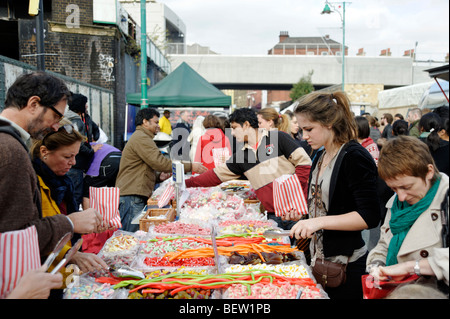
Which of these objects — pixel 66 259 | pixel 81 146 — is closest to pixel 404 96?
pixel 81 146

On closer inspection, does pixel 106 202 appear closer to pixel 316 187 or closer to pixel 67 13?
pixel 316 187

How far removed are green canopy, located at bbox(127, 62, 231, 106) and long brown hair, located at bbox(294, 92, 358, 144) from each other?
7412 millimetres

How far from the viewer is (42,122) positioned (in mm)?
1861

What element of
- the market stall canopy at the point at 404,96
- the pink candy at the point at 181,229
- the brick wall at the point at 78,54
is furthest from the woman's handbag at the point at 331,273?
the market stall canopy at the point at 404,96

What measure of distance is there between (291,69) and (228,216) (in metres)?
31.9

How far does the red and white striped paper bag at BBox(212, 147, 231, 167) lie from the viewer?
248 inches

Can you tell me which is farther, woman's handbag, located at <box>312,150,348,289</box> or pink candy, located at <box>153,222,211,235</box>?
pink candy, located at <box>153,222,211,235</box>

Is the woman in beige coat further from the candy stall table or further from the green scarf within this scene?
the candy stall table

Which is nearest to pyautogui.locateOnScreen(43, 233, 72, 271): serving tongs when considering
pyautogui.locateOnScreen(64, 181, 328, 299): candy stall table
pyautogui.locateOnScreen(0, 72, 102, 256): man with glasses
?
pyautogui.locateOnScreen(0, 72, 102, 256): man with glasses

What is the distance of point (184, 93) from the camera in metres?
9.89

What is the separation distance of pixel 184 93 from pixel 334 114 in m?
7.82

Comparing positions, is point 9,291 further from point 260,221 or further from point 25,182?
point 260,221
